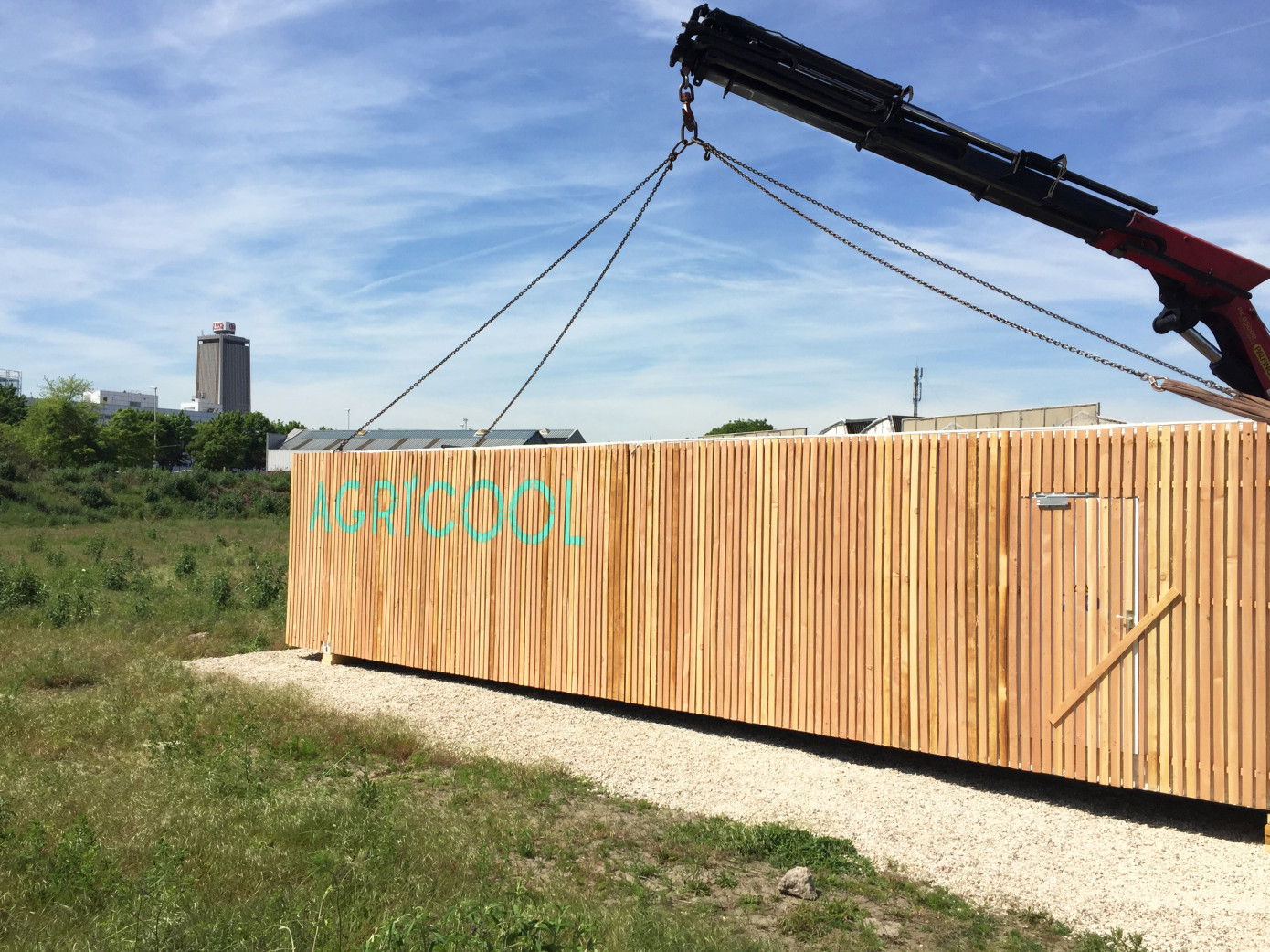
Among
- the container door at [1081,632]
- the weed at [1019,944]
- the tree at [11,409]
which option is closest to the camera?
the weed at [1019,944]

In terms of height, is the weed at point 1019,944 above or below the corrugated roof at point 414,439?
below

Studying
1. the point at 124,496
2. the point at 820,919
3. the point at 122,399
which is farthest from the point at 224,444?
the point at 122,399

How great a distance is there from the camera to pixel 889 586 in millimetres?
7934

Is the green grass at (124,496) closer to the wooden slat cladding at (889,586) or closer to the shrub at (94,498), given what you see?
the shrub at (94,498)

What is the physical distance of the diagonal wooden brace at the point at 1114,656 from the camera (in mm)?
6648

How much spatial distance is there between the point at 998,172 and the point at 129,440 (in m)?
70.5

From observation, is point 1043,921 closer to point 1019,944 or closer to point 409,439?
point 1019,944

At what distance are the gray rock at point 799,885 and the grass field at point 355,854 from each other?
7 centimetres

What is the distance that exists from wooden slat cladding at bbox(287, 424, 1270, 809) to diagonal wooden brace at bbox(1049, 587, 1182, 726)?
2 centimetres

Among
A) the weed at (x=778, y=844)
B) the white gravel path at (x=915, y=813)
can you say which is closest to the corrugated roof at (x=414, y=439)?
the white gravel path at (x=915, y=813)

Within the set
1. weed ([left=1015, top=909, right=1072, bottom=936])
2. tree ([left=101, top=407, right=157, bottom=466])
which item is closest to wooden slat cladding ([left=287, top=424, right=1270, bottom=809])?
weed ([left=1015, top=909, right=1072, bottom=936])

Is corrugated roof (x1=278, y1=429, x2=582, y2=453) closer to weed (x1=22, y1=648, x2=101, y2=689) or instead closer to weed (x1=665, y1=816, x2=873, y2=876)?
weed (x1=22, y1=648, x2=101, y2=689)

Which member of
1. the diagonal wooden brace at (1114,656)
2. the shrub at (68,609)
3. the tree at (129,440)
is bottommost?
the shrub at (68,609)

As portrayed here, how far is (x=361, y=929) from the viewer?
4.23 m
